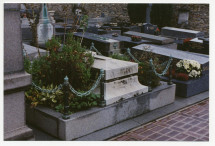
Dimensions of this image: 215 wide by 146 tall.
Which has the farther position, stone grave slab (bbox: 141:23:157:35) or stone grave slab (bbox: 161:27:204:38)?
stone grave slab (bbox: 141:23:157:35)

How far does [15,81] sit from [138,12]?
1751 cm

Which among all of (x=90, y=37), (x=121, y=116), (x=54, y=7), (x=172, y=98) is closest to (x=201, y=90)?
(x=172, y=98)

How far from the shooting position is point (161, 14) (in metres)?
20.1

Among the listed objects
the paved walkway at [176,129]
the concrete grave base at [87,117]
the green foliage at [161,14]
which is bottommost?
the paved walkway at [176,129]

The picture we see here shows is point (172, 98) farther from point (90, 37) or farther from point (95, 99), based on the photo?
point (90, 37)

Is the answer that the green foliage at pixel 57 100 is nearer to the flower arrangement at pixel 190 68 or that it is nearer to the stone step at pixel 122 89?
the stone step at pixel 122 89

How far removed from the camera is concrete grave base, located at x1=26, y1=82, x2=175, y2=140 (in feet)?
17.8

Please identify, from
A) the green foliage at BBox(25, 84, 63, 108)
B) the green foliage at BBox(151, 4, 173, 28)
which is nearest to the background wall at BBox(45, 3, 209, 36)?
the green foliage at BBox(151, 4, 173, 28)

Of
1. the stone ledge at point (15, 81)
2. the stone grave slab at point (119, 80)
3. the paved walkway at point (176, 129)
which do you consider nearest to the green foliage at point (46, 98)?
the stone grave slab at point (119, 80)

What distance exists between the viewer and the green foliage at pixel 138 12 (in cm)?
2075

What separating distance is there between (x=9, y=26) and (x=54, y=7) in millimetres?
25923

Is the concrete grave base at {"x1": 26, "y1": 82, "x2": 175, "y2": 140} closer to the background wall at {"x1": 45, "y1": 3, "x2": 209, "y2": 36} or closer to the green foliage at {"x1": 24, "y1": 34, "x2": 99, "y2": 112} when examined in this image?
the green foliage at {"x1": 24, "y1": 34, "x2": 99, "y2": 112}

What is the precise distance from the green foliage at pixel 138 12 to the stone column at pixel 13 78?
17109 mm

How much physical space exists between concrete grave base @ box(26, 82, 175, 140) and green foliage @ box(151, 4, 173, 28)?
45.9 ft
